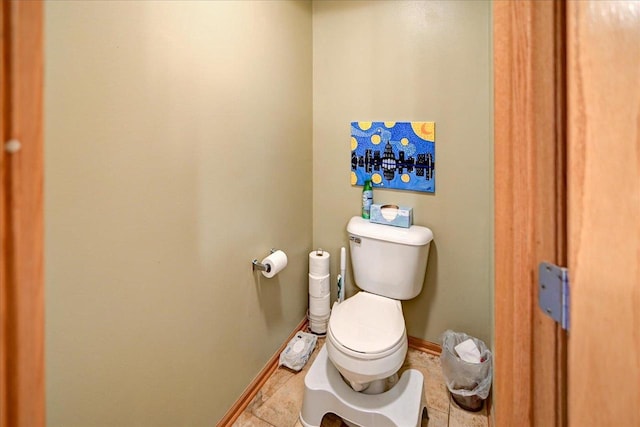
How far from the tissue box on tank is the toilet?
0.04 meters

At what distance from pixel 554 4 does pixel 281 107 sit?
1359 millimetres

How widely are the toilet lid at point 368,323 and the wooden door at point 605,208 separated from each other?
3.03ft

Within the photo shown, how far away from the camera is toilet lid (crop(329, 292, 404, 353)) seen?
1.32m

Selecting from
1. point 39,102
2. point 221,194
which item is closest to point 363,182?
point 221,194

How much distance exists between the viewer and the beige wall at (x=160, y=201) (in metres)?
0.80

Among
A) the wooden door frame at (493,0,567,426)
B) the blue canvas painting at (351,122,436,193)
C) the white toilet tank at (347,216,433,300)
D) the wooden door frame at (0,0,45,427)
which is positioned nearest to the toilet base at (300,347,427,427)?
the white toilet tank at (347,216,433,300)

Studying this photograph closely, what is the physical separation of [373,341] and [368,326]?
113mm

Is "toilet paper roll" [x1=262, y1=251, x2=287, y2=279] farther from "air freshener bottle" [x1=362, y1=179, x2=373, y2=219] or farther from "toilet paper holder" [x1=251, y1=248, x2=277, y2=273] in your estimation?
"air freshener bottle" [x1=362, y1=179, x2=373, y2=219]

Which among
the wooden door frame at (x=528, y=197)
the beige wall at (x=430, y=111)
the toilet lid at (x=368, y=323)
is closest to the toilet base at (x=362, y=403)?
the toilet lid at (x=368, y=323)

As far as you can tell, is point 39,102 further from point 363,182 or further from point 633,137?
point 363,182

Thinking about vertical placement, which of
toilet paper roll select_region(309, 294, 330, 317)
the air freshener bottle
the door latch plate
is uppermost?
the air freshener bottle

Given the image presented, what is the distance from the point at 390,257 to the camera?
1691 millimetres

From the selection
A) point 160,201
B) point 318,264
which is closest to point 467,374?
point 318,264

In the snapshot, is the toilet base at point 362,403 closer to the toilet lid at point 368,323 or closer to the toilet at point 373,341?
the toilet at point 373,341
